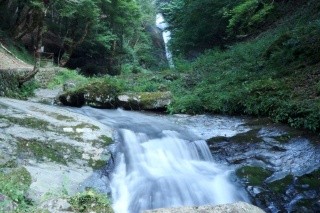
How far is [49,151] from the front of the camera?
6.30m

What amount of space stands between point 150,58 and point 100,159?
1045 inches

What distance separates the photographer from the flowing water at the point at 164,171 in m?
6.22

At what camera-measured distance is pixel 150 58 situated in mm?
32500

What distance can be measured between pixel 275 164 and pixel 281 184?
645mm

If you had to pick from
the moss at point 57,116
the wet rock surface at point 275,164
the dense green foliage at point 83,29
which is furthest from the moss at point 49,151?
the dense green foliage at point 83,29

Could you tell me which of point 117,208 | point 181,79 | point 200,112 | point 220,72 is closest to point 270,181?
point 117,208

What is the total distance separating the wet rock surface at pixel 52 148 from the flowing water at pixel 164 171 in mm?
526

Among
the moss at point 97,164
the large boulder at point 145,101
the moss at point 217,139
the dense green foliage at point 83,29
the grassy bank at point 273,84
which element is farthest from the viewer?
the dense green foliage at point 83,29

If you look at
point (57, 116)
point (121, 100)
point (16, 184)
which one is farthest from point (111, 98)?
point (16, 184)

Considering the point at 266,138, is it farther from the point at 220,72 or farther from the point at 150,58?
the point at 150,58

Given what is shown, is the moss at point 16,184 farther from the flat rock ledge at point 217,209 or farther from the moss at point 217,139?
the moss at point 217,139

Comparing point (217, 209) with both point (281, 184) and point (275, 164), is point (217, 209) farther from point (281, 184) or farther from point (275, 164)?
point (275, 164)

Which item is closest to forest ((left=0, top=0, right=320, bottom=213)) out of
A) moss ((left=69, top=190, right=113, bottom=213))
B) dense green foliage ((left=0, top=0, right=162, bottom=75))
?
moss ((left=69, top=190, right=113, bottom=213))

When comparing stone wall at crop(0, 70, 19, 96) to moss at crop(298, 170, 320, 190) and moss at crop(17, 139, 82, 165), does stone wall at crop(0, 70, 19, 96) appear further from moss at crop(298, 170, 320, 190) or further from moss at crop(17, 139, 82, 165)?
moss at crop(298, 170, 320, 190)
